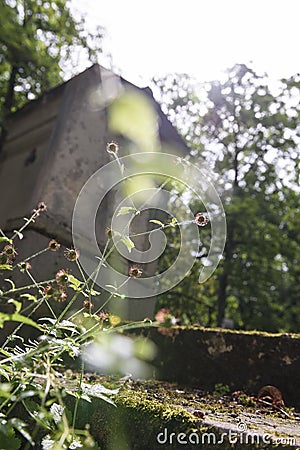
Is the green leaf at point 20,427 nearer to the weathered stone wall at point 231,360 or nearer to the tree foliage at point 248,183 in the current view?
the weathered stone wall at point 231,360

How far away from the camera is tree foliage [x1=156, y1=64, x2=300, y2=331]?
11609 mm

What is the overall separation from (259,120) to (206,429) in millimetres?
10996

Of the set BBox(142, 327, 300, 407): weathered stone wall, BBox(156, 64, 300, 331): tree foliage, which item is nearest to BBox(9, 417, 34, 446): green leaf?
BBox(142, 327, 300, 407): weathered stone wall

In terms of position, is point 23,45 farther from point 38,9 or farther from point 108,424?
point 108,424

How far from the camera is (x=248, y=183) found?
1205 centimetres

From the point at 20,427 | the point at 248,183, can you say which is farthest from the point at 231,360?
the point at 248,183

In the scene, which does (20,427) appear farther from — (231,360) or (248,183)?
(248,183)

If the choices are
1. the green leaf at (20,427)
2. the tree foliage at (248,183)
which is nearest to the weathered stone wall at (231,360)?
the green leaf at (20,427)

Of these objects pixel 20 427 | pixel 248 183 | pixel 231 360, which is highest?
pixel 248 183

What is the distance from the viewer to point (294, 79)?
11.7 m

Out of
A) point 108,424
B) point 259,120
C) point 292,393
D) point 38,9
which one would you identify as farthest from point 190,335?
point 259,120

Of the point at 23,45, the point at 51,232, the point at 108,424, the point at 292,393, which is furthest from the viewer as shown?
the point at 23,45

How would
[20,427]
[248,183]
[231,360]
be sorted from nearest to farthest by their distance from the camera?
[20,427]
[231,360]
[248,183]

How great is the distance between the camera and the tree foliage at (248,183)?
A: 11609 millimetres
